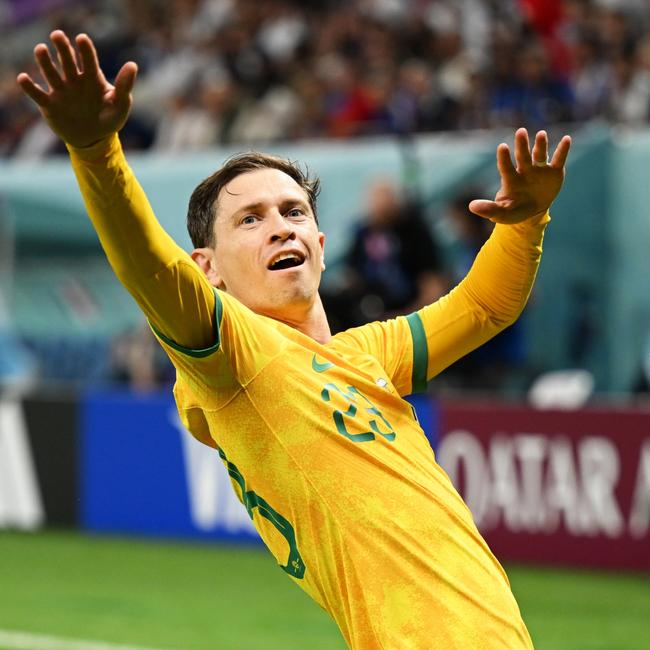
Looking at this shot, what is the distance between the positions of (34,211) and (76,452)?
2677 mm

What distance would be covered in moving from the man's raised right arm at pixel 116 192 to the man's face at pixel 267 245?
38cm

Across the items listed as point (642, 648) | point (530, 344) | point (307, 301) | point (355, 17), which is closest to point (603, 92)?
point (530, 344)

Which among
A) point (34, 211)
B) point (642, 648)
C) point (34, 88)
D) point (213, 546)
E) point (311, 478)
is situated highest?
point (34, 88)

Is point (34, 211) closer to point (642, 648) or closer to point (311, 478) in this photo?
point (642, 648)

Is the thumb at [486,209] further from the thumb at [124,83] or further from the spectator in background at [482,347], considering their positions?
the spectator in background at [482,347]

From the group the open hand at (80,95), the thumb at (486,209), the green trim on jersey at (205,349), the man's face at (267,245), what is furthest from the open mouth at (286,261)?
the open hand at (80,95)

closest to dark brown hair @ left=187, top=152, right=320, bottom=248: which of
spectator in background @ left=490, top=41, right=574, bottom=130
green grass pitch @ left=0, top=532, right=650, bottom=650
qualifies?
green grass pitch @ left=0, top=532, right=650, bottom=650

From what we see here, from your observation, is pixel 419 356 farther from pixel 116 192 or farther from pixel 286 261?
pixel 116 192

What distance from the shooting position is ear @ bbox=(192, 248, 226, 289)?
3521 millimetres

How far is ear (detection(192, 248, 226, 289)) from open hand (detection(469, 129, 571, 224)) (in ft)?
2.25

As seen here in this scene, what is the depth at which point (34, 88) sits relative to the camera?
2686 mm

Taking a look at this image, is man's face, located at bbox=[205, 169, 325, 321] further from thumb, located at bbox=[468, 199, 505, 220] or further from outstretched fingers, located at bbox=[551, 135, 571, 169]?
outstretched fingers, located at bbox=[551, 135, 571, 169]

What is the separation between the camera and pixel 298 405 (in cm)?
323

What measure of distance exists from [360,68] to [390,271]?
338 centimetres
